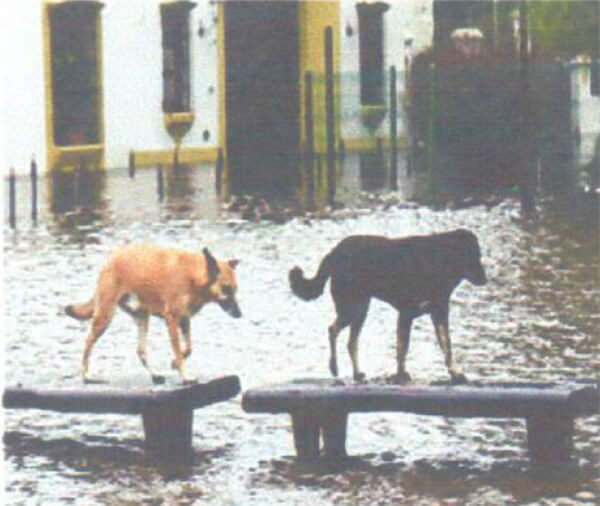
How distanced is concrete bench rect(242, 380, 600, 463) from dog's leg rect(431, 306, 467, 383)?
0.11 metres

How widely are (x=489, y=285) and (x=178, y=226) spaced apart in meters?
7.44

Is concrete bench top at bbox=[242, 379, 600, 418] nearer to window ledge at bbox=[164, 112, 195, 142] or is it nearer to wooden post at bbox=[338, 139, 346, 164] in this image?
wooden post at bbox=[338, 139, 346, 164]

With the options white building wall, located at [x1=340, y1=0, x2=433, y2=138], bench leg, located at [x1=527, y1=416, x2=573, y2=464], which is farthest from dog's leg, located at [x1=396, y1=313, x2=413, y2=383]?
white building wall, located at [x1=340, y1=0, x2=433, y2=138]

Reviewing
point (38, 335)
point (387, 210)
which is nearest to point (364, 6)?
point (387, 210)

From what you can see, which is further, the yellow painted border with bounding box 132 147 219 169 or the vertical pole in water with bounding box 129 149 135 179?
the yellow painted border with bounding box 132 147 219 169

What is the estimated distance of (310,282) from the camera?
33.9 feet

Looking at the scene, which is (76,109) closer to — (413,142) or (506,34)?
(413,142)

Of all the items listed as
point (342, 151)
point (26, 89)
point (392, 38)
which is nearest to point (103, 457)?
point (26, 89)

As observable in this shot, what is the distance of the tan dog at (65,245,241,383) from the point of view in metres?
10.2

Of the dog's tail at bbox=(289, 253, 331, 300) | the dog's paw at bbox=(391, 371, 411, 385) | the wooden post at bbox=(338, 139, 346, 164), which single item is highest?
the dog's tail at bbox=(289, 253, 331, 300)

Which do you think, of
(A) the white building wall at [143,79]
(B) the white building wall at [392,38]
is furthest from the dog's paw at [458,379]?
(B) the white building wall at [392,38]

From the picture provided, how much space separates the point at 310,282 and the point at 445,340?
0.75m

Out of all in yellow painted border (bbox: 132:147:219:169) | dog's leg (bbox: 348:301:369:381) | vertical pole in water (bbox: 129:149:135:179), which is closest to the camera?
dog's leg (bbox: 348:301:369:381)

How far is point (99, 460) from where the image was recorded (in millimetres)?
9961
